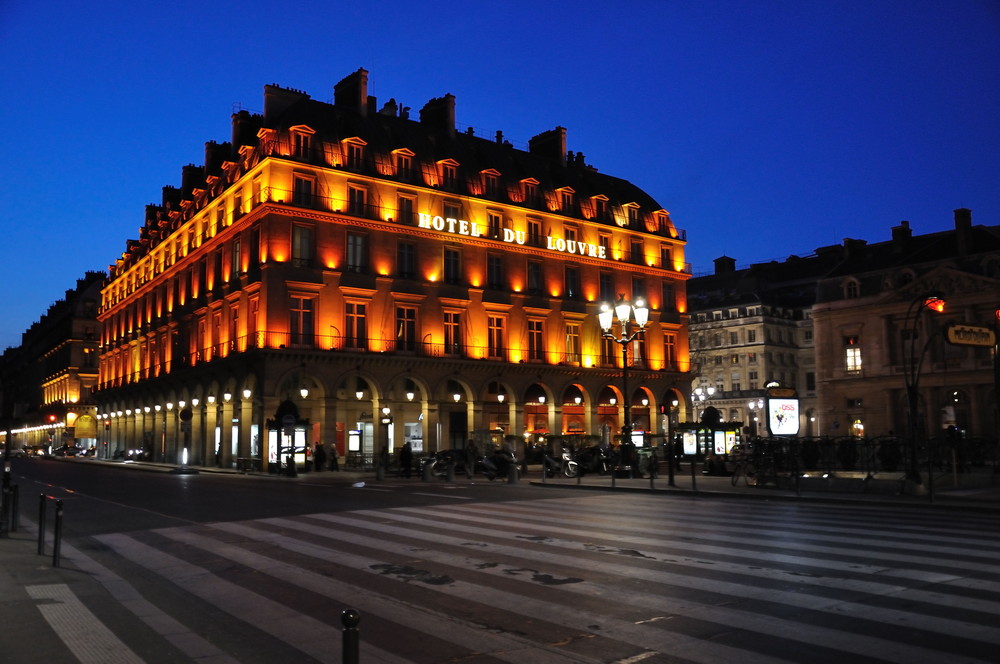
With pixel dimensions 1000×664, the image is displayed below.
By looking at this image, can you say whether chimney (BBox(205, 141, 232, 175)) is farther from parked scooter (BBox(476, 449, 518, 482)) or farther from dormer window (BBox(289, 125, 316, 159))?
parked scooter (BBox(476, 449, 518, 482))

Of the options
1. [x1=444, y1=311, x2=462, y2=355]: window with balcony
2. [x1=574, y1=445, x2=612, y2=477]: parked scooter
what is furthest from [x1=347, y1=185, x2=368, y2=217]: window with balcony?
[x1=574, y1=445, x2=612, y2=477]: parked scooter

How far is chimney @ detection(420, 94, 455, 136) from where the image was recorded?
56.7 m

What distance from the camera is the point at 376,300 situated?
47.2m

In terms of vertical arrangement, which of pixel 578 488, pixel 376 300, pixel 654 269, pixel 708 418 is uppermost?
pixel 654 269

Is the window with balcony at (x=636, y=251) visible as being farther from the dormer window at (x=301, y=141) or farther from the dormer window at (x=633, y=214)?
the dormer window at (x=301, y=141)

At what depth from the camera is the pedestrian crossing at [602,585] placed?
23.0 feet

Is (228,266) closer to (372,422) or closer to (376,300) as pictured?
(376,300)

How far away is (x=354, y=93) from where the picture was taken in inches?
2066

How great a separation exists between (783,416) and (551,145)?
41.3m

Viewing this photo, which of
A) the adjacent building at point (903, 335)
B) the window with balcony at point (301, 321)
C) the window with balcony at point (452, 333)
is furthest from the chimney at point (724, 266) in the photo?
the window with balcony at point (301, 321)

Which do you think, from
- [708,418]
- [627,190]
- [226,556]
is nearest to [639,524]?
[226,556]

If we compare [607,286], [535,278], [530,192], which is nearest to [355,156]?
[530,192]

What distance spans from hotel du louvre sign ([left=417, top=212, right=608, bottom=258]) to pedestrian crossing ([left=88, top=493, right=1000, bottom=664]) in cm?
3498

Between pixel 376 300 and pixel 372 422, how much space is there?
727cm
